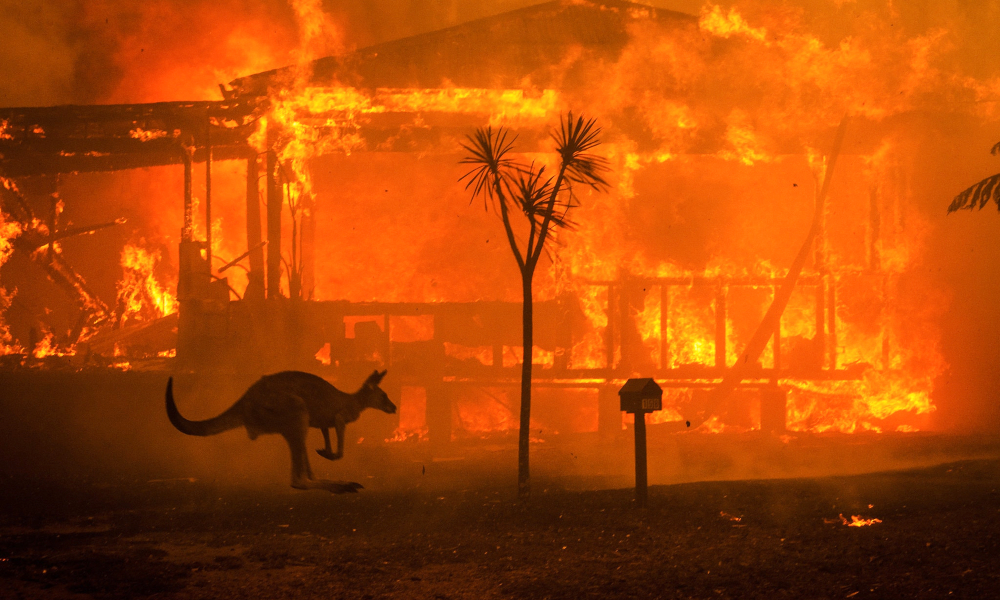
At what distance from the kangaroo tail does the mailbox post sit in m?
3.89

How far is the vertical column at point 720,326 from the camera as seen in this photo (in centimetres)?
1541

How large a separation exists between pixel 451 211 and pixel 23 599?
588 inches

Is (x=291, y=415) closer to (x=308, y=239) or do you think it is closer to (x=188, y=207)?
(x=188, y=207)

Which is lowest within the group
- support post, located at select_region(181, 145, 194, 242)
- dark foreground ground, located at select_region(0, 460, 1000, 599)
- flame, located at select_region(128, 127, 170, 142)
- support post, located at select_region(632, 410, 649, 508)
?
dark foreground ground, located at select_region(0, 460, 1000, 599)

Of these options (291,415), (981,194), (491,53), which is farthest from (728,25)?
(291,415)

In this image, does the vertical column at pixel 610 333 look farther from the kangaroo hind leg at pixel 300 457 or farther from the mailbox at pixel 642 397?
the kangaroo hind leg at pixel 300 457

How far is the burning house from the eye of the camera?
14953mm

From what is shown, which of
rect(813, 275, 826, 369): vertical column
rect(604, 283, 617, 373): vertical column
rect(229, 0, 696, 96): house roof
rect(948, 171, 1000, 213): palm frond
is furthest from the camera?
rect(229, 0, 696, 96): house roof

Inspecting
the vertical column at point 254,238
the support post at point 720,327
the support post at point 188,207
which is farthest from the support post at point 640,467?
the support post at point 188,207

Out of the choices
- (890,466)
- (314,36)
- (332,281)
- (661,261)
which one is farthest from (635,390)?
(314,36)

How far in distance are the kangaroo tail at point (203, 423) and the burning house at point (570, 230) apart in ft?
18.4

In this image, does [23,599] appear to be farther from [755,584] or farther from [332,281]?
[332,281]

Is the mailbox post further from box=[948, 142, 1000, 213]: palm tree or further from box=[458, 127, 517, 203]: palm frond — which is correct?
box=[948, 142, 1000, 213]: palm tree

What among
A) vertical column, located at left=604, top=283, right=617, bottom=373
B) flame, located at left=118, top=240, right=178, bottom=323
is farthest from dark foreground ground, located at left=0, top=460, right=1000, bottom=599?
flame, located at left=118, top=240, right=178, bottom=323
